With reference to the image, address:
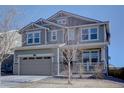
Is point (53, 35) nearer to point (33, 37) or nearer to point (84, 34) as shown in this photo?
point (33, 37)

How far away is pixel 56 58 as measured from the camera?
18531mm

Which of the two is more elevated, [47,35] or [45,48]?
[47,35]

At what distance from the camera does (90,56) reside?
18.7m

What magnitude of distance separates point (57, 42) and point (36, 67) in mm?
3140

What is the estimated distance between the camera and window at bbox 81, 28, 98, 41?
749 inches

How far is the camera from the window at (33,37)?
21.2 meters

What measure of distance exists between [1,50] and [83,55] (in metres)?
8.19

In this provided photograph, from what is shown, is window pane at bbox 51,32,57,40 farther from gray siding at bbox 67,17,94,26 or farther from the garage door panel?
the garage door panel

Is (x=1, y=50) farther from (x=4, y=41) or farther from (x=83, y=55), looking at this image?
(x=83, y=55)

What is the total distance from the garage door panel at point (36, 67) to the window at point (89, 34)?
3.78m

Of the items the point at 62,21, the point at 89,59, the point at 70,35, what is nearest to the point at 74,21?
the point at 62,21

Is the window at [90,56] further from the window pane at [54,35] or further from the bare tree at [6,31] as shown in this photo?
the bare tree at [6,31]
